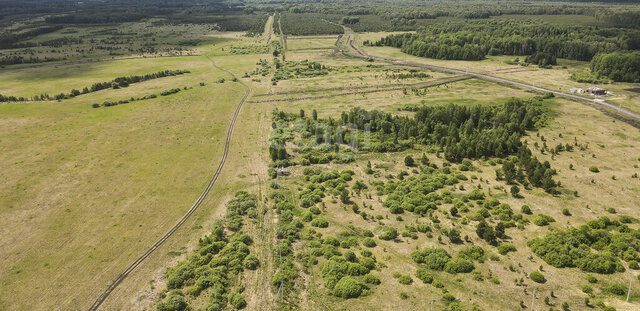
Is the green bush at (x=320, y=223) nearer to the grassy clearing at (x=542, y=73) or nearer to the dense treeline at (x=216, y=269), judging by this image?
the dense treeline at (x=216, y=269)

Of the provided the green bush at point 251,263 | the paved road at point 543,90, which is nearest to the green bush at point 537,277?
the green bush at point 251,263

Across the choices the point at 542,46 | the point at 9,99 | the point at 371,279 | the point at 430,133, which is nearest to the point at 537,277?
the point at 371,279

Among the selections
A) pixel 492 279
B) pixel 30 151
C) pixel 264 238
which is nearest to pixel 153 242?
pixel 264 238

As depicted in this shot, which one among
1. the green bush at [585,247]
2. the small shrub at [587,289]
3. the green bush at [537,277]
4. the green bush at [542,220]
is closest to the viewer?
the small shrub at [587,289]

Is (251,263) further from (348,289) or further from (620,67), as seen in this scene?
(620,67)

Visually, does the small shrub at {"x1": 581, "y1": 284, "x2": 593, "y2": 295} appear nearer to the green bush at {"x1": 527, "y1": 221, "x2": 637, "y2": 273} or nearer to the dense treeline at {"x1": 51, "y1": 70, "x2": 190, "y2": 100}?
the green bush at {"x1": 527, "y1": 221, "x2": 637, "y2": 273}

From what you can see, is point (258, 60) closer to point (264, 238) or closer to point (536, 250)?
point (264, 238)
